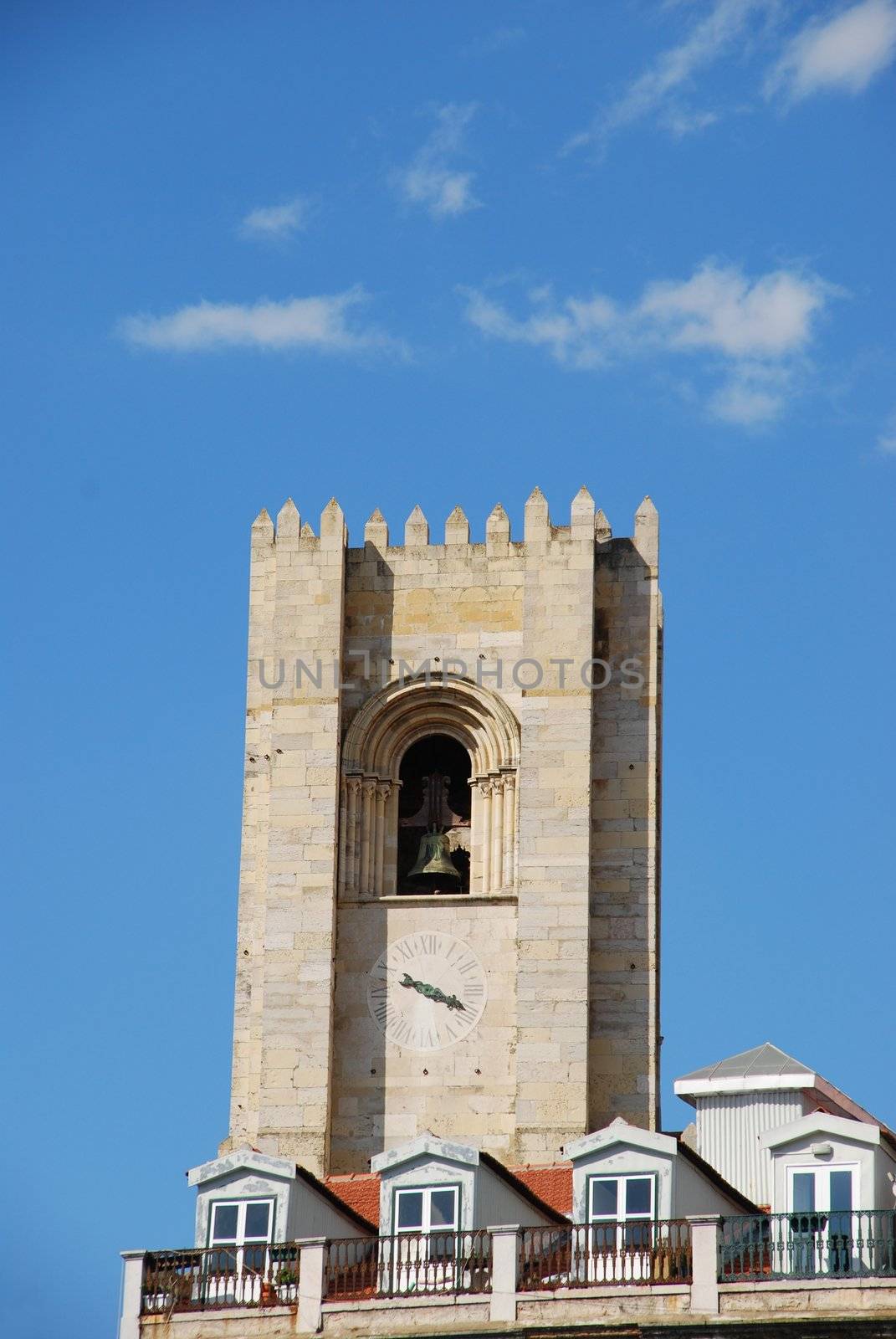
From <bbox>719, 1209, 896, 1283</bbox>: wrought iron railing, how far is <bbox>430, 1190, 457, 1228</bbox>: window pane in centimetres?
438

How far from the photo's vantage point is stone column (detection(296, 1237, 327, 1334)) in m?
61.4

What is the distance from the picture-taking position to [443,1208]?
6269cm

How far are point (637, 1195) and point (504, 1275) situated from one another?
244 cm

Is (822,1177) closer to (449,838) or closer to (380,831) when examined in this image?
(380,831)

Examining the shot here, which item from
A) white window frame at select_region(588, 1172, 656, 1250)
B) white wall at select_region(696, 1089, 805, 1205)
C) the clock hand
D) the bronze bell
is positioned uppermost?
the bronze bell

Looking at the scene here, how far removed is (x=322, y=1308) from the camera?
61.4 meters

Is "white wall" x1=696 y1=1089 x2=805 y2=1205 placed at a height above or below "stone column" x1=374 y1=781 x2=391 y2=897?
below

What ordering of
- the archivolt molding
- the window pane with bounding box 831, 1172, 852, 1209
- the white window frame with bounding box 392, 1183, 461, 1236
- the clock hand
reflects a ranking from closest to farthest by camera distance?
the window pane with bounding box 831, 1172, 852, 1209 → the white window frame with bounding box 392, 1183, 461, 1236 → the clock hand → the archivolt molding

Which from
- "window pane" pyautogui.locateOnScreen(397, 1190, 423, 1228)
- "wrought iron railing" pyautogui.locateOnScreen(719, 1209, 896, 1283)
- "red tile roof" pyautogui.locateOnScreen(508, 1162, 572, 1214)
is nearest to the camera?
"wrought iron railing" pyautogui.locateOnScreen(719, 1209, 896, 1283)

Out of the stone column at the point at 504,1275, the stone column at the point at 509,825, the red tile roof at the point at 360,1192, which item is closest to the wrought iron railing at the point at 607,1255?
the stone column at the point at 504,1275

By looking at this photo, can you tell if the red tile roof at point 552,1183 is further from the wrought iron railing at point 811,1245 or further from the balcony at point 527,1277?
the wrought iron railing at point 811,1245

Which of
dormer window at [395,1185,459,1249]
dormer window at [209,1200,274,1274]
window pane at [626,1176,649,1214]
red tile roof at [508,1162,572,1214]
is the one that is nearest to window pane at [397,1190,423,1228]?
dormer window at [395,1185,459,1249]

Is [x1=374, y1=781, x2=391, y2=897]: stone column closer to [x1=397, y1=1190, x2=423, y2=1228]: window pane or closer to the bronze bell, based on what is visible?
the bronze bell

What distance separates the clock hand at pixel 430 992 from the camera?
244ft
